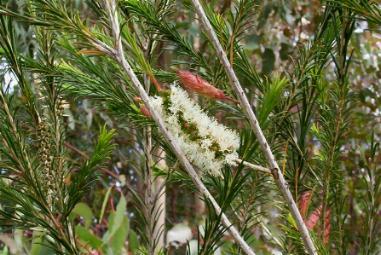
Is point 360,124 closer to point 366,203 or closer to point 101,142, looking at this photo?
point 366,203

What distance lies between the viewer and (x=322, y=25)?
0.71m

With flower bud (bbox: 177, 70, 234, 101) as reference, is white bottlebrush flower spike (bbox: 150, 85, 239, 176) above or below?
below

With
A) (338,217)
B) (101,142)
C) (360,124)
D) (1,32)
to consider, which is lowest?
(360,124)

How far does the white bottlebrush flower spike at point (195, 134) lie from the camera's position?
0.55 m

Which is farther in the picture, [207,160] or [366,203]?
[366,203]

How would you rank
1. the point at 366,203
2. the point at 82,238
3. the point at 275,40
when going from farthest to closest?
the point at 275,40
the point at 82,238
the point at 366,203

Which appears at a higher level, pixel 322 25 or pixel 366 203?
pixel 322 25

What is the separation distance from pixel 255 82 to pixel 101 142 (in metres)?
0.21

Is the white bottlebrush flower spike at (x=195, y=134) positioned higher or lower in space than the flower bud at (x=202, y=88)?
lower

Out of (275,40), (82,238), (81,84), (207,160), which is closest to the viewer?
Answer: (207,160)

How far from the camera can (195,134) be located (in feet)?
1.81

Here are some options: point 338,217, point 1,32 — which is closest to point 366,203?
point 338,217

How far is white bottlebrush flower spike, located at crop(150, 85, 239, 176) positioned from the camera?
21.6 inches

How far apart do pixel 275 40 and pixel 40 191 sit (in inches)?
79.6
